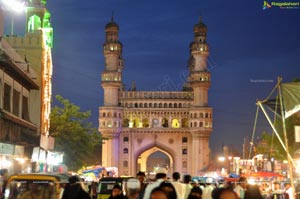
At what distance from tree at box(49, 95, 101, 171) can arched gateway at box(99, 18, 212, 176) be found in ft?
131

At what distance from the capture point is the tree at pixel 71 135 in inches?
1667

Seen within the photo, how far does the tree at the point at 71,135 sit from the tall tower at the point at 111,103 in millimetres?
39750

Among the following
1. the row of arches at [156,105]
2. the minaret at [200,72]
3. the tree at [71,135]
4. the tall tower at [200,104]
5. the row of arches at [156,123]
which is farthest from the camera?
the row of arches at [156,105]

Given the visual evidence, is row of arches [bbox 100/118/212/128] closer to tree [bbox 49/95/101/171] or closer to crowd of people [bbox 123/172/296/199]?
tree [bbox 49/95/101/171]

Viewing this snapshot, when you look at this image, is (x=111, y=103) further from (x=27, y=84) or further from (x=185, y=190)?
(x=185, y=190)

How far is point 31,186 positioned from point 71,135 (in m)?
30.4

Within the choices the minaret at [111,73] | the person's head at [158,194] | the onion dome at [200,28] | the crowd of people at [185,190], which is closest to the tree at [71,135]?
the crowd of people at [185,190]

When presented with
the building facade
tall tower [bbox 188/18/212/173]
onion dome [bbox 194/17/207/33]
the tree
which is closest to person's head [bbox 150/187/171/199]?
the building facade

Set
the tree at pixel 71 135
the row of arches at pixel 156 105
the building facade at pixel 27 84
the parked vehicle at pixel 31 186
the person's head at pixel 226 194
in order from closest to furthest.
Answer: the person's head at pixel 226 194, the parked vehicle at pixel 31 186, the building facade at pixel 27 84, the tree at pixel 71 135, the row of arches at pixel 156 105

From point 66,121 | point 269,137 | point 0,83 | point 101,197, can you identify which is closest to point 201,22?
point 269,137

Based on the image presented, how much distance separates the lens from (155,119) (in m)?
89.9

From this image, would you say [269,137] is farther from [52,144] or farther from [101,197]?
[101,197]

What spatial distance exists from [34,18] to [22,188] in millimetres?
30638

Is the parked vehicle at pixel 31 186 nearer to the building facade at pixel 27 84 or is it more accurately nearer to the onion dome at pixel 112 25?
the building facade at pixel 27 84
